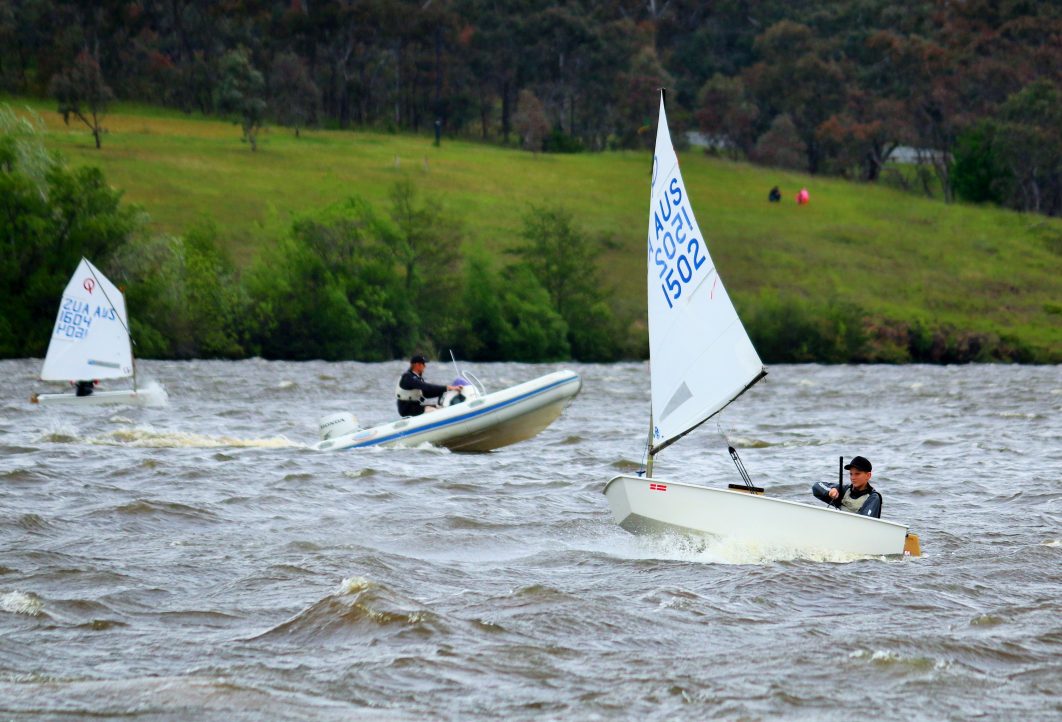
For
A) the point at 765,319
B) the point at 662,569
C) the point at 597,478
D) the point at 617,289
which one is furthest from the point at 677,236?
the point at 617,289

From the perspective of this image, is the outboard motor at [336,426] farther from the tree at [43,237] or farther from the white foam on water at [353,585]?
the tree at [43,237]

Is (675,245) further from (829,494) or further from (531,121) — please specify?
(531,121)

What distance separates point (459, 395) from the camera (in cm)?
2456

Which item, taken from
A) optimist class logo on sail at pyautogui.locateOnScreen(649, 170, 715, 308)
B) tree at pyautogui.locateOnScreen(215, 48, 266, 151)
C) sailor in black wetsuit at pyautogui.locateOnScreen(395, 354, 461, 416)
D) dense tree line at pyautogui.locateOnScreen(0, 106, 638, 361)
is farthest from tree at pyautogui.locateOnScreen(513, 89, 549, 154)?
optimist class logo on sail at pyautogui.locateOnScreen(649, 170, 715, 308)

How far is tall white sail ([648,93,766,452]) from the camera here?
49.6ft

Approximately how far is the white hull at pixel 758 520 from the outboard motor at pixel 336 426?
35.5 ft

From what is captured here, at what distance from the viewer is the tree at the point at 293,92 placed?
108 meters

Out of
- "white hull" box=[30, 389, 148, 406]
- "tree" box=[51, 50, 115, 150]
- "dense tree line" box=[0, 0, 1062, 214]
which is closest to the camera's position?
"white hull" box=[30, 389, 148, 406]

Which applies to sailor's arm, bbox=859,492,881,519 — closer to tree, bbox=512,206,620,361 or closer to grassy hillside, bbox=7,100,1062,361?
tree, bbox=512,206,620,361

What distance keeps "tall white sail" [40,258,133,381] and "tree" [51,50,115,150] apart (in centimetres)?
6118

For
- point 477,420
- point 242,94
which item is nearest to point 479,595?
point 477,420

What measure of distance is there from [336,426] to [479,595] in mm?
11885

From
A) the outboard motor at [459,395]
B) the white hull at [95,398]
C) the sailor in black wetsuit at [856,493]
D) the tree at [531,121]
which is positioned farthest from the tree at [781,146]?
the sailor in black wetsuit at [856,493]

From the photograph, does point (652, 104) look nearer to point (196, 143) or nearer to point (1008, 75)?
point (1008, 75)
